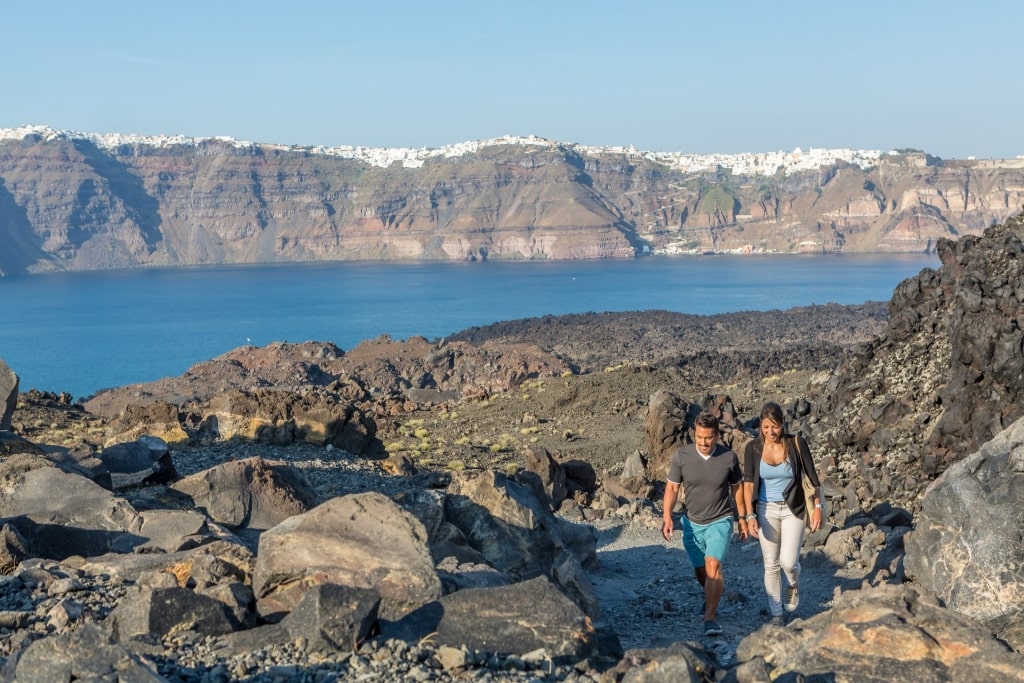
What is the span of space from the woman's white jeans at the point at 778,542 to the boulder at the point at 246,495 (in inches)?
171

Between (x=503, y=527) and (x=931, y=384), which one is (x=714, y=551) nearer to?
(x=503, y=527)

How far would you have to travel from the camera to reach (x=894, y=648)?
5715mm

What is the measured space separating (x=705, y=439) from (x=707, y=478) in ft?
0.97

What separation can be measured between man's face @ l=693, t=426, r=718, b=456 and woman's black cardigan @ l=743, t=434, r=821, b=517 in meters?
0.25

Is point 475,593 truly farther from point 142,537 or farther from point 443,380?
point 443,380

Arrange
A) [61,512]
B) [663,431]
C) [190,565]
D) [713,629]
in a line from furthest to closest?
[663,431]
[61,512]
[713,629]
[190,565]

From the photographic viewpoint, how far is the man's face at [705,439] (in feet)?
25.6

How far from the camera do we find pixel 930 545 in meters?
8.05

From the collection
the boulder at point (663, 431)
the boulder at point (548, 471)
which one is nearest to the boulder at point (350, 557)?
the boulder at point (548, 471)

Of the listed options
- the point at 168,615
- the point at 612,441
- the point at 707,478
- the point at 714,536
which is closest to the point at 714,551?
the point at 714,536

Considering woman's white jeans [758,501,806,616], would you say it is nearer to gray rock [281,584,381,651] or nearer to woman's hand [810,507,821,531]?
woman's hand [810,507,821,531]

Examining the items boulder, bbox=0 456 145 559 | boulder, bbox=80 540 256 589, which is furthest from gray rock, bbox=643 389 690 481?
boulder, bbox=80 540 256 589

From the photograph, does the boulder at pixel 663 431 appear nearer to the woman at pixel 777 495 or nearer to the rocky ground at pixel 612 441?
the rocky ground at pixel 612 441

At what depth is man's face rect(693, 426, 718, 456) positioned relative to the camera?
7816mm
